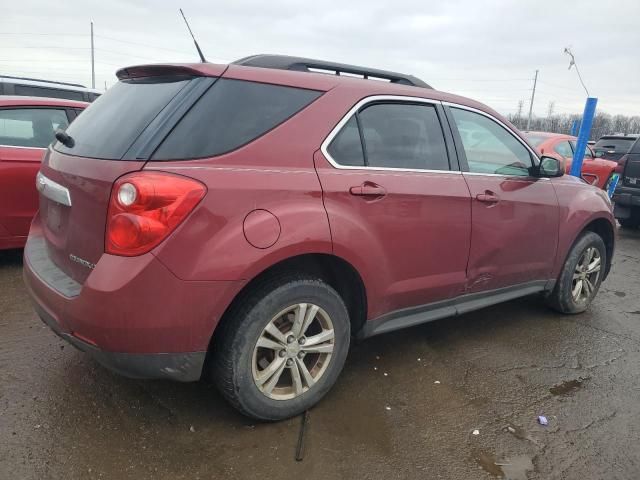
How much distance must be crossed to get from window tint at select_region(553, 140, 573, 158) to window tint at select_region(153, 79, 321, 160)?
27.1ft

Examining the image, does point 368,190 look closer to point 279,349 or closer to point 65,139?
point 279,349

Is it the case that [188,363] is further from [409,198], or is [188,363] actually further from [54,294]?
[409,198]

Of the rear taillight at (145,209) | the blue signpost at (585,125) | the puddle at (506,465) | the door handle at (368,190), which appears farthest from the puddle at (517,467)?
the blue signpost at (585,125)

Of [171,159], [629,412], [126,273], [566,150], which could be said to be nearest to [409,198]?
[171,159]

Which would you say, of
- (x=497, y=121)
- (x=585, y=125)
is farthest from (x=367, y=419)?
(x=585, y=125)

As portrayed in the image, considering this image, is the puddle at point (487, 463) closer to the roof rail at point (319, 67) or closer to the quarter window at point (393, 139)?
the quarter window at point (393, 139)

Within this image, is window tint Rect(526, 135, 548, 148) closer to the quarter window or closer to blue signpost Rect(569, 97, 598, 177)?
blue signpost Rect(569, 97, 598, 177)

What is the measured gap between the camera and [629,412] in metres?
2.91

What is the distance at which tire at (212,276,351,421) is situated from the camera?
2346 millimetres

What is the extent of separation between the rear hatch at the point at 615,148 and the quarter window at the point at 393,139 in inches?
424

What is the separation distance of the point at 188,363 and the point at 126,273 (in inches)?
19.4

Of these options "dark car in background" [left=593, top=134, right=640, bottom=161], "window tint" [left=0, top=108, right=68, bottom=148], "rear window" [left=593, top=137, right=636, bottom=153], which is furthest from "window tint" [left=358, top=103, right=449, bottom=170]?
"rear window" [left=593, top=137, right=636, bottom=153]

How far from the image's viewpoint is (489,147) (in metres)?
3.49

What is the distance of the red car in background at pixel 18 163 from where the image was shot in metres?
4.43
